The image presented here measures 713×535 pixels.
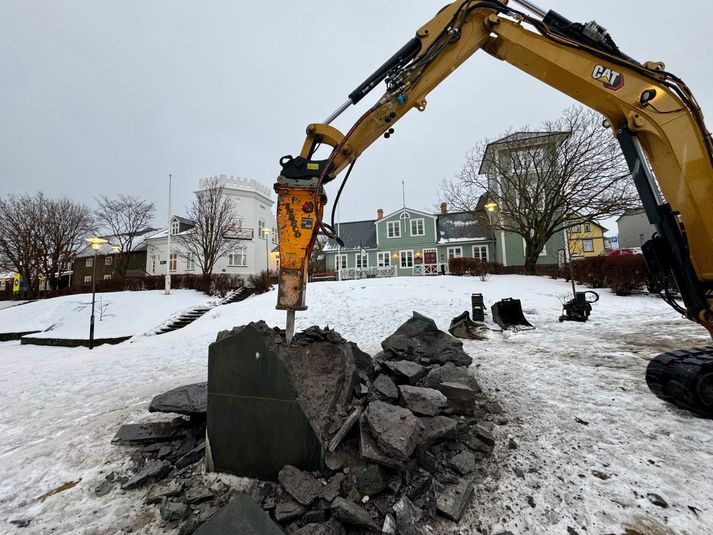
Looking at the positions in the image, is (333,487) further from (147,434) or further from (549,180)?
(549,180)

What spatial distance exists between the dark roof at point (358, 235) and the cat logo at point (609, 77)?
2724cm

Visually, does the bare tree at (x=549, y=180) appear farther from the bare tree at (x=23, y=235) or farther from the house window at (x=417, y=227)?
the bare tree at (x=23, y=235)

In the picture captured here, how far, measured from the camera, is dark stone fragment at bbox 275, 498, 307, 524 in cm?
186

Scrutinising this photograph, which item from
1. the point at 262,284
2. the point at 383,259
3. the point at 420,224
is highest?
the point at 420,224

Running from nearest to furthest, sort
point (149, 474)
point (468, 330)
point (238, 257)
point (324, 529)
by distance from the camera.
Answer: point (324, 529)
point (149, 474)
point (468, 330)
point (238, 257)

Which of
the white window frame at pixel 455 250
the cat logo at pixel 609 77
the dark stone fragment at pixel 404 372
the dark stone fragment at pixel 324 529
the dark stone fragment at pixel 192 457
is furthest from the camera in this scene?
the white window frame at pixel 455 250

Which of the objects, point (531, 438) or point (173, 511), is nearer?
point (173, 511)

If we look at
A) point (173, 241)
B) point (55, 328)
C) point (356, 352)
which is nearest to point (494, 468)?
point (356, 352)

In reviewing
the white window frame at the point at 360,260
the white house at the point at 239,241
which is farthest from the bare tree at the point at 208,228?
the white window frame at the point at 360,260

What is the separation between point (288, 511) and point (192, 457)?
1.33m

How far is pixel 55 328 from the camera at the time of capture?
526 inches

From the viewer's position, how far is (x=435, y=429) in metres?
2.39

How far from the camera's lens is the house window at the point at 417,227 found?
28938 millimetres

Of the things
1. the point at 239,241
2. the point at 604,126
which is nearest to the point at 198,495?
the point at 604,126
